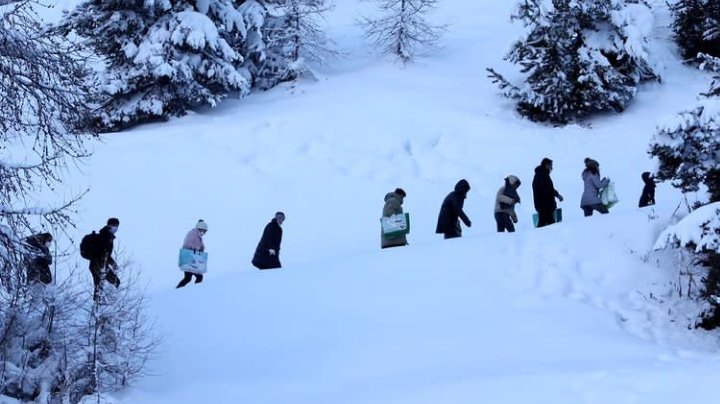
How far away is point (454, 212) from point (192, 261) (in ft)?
14.0

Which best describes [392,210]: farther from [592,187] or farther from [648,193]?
[648,193]

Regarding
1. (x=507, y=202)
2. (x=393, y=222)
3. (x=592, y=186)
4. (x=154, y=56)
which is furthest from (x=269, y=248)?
(x=154, y=56)

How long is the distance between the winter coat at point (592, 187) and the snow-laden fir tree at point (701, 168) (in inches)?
172

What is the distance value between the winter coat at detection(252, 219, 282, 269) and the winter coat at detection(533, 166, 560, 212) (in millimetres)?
4306

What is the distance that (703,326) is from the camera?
915 cm

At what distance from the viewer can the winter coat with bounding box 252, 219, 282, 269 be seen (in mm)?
12820

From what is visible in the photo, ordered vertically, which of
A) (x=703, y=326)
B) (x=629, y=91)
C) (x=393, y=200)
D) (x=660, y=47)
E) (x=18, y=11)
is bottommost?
(x=703, y=326)

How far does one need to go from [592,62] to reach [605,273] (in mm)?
11931

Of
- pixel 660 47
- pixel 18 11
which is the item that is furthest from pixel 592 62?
pixel 18 11

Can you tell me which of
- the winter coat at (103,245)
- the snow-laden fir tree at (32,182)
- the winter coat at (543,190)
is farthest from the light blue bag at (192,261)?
the winter coat at (543,190)

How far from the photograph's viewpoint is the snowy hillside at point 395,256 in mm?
8305

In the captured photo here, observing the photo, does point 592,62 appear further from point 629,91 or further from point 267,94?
point 267,94

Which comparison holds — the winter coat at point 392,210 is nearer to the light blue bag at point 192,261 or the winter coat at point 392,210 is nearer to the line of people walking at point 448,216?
the line of people walking at point 448,216

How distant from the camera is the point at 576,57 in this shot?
21406 mm
